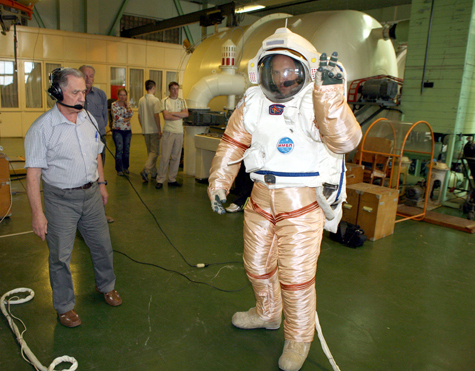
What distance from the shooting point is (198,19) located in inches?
441

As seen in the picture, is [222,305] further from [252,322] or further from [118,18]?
[118,18]

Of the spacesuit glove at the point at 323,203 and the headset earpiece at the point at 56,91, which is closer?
the spacesuit glove at the point at 323,203

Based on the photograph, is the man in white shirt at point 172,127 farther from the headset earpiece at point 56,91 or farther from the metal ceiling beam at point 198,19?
the headset earpiece at point 56,91

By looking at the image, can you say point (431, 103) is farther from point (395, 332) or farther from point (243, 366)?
point (243, 366)

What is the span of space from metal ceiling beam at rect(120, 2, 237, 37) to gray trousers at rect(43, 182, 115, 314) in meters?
8.06

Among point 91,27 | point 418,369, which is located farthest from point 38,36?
point 418,369

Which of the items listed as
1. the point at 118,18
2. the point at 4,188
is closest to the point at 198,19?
the point at 118,18

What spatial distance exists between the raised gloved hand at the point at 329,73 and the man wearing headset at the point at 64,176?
1648mm

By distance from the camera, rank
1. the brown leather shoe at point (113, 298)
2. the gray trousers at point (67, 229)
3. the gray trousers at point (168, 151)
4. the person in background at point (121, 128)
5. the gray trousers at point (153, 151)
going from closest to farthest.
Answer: the gray trousers at point (67, 229) < the brown leather shoe at point (113, 298) < the gray trousers at point (168, 151) < the person in background at point (121, 128) < the gray trousers at point (153, 151)

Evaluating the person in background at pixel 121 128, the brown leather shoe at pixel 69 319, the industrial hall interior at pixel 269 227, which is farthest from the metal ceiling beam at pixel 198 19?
the brown leather shoe at pixel 69 319

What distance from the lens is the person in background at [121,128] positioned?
7.20 m

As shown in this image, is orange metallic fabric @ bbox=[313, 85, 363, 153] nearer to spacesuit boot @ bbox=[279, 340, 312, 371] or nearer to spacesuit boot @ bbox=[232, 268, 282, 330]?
spacesuit boot @ bbox=[232, 268, 282, 330]

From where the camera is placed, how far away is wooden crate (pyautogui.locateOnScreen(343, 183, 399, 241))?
15.5 ft

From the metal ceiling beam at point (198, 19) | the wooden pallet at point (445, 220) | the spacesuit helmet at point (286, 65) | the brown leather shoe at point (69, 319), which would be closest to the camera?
the spacesuit helmet at point (286, 65)
